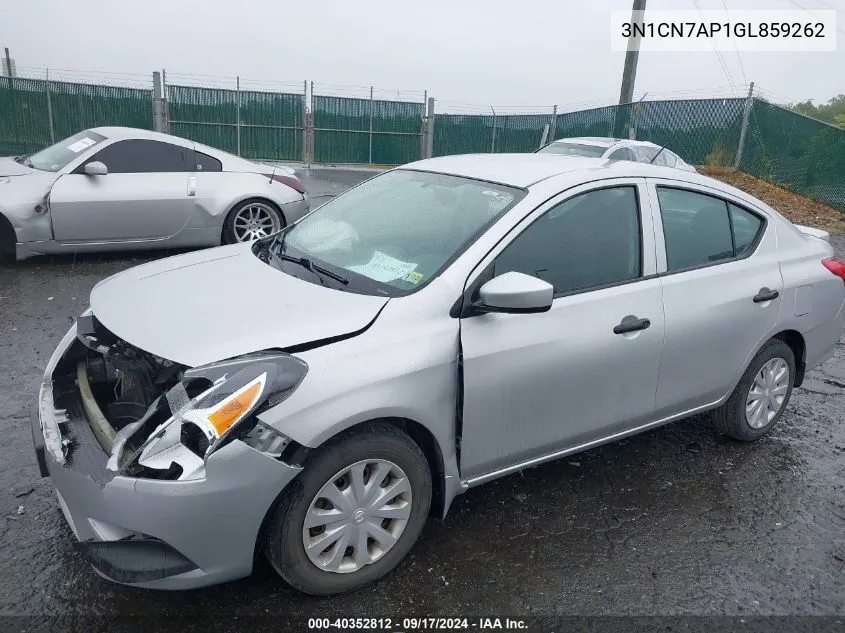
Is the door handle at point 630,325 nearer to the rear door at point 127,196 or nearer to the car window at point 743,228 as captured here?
the car window at point 743,228

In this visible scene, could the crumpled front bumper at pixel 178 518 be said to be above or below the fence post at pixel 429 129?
below

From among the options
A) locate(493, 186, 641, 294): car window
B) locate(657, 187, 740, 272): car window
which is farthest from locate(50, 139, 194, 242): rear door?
locate(657, 187, 740, 272): car window

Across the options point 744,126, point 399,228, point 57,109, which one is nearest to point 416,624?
point 399,228

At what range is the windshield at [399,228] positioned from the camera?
2.99 meters

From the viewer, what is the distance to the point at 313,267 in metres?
3.18

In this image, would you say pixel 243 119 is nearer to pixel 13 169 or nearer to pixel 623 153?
Result: pixel 623 153

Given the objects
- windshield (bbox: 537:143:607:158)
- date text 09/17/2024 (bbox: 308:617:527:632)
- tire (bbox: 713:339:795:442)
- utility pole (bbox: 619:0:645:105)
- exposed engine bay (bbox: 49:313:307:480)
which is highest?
utility pole (bbox: 619:0:645:105)

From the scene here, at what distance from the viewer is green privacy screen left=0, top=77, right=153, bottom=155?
17.3m

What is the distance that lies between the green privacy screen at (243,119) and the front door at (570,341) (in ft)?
58.3

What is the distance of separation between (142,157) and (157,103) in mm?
12017

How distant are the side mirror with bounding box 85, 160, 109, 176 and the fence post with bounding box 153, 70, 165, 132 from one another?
39.4 ft

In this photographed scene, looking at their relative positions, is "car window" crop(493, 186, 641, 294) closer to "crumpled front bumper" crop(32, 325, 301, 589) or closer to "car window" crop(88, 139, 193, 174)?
"crumpled front bumper" crop(32, 325, 301, 589)

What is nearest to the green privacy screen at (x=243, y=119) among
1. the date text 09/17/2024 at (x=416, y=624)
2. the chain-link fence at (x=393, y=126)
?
the chain-link fence at (x=393, y=126)

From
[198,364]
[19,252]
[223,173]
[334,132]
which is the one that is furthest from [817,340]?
[334,132]
